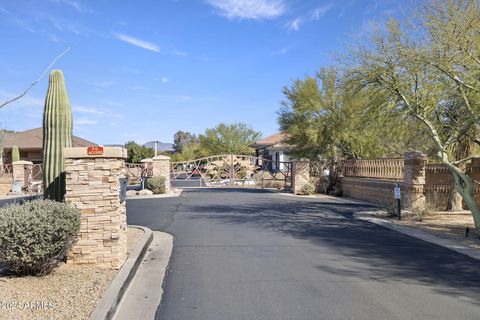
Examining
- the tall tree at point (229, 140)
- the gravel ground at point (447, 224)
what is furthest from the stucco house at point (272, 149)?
the gravel ground at point (447, 224)

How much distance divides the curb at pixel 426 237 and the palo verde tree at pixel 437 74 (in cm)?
148

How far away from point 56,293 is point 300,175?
23.0 m

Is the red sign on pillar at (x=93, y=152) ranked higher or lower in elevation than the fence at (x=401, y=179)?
higher

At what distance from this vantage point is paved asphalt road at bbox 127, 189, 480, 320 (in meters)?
6.02

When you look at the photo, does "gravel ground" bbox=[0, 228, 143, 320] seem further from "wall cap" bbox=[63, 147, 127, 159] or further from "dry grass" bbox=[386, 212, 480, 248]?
"dry grass" bbox=[386, 212, 480, 248]

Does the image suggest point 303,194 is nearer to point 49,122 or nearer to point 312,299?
point 49,122

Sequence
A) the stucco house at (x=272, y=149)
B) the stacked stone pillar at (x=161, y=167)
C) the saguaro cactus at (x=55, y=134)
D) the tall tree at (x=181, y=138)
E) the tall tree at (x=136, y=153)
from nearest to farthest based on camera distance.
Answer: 1. the saguaro cactus at (x=55, y=134)
2. the stacked stone pillar at (x=161, y=167)
3. the stucco house at (x=272, y=149)
4. the tall tree at (x=136, y=153)
5. the tall tree at (x=181, y=138)

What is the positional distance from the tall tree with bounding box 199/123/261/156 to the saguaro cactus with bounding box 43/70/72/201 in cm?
5201

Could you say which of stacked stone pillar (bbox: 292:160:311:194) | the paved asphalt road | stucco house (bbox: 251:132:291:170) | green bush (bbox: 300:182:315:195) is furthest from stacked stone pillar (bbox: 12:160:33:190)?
stucco house (bbox: 251:132:291:170)

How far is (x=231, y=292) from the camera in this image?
6.77m

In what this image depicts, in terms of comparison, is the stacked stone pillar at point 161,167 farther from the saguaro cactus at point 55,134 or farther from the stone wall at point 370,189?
the saguaro cactus at point 55,134

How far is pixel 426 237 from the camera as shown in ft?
39.9

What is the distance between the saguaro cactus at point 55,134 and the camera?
954cm

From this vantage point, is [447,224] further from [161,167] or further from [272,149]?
[272,149]
